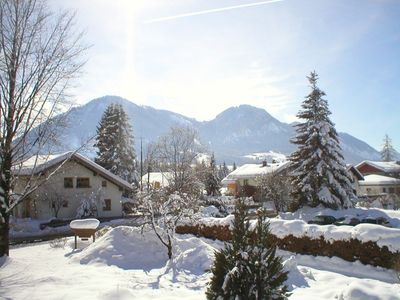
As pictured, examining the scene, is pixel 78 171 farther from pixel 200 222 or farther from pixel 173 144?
pixel 200 222

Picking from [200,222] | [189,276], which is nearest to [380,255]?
[189,276]

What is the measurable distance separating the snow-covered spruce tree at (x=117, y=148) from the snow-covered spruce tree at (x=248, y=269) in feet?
141

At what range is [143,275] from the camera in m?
12.6

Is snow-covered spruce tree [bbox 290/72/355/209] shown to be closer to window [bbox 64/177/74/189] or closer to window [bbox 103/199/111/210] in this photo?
window [bbox 103/199/111/210]

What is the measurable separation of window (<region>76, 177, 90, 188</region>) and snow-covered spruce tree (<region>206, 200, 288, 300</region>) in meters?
34.5

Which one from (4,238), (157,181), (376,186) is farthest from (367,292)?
(376,186)

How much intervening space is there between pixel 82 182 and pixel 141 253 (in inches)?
999

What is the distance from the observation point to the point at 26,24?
13.5 m

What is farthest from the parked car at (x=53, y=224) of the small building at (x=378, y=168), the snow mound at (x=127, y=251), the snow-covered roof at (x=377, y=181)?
the small building at (x=378, y=168)

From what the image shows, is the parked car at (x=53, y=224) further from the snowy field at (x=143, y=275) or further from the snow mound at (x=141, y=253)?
the snow mound at (x=141, y=253)

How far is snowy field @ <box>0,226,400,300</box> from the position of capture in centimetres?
921

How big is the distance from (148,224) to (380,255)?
959 cm

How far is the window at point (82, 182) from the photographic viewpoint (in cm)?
3910

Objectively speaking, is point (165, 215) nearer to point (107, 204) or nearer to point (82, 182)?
point (82, 182)
